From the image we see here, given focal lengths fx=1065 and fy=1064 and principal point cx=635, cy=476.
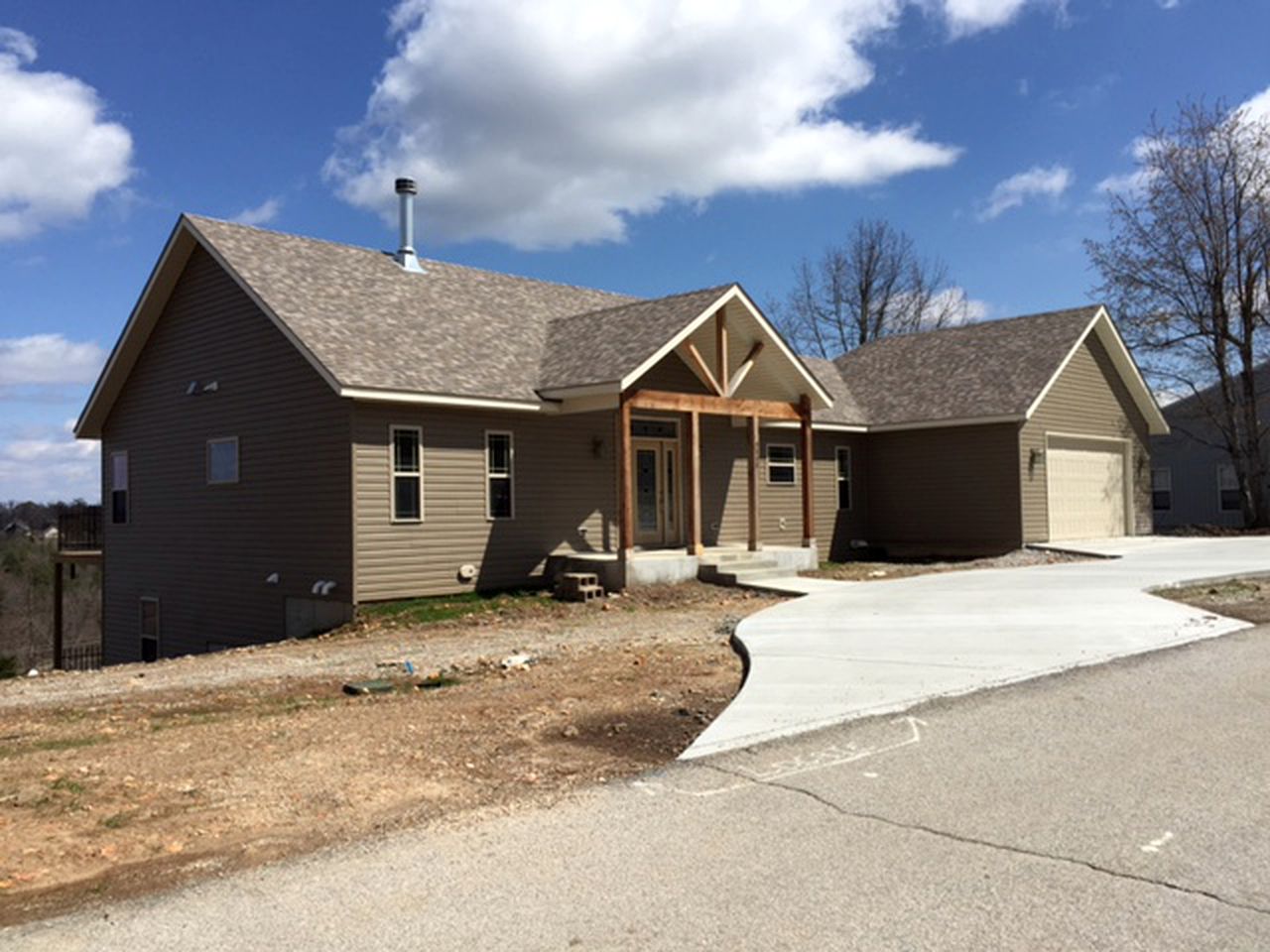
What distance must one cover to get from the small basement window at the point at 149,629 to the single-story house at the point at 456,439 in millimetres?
83

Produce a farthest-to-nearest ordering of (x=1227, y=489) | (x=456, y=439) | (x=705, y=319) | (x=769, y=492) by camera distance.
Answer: (x=1227, y=489) < (x=769, y=492) < (x=705, y=319) < (x=456, y=439)

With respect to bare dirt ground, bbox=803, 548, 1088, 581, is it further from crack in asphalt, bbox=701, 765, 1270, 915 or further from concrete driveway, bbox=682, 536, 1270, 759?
crack in asphalt, bbox=701, 765, 1270, 915

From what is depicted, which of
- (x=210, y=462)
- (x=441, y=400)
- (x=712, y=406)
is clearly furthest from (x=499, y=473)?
(x=210, y=462)

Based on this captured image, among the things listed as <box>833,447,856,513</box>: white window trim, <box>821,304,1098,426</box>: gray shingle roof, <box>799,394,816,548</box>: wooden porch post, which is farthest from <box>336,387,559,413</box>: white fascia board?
<box>821,304,1098,426</box>: gray shingle roof

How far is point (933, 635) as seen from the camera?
11.3 meters

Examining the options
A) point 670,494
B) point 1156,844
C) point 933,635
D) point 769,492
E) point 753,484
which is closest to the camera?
point 1156,844

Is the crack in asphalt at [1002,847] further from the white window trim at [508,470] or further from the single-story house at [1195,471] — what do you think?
the single-story house at [1195,471]

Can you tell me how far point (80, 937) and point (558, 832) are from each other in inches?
81.4

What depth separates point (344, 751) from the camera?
6.93 metres

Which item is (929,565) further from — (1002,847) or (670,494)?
(1002,847)

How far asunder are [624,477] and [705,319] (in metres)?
3.25

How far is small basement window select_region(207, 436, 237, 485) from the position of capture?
1779 centimetres

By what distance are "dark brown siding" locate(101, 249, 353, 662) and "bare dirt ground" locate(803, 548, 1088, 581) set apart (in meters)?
9.12

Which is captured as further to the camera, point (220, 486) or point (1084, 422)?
point (1084, 422)
